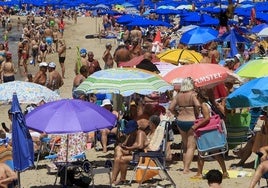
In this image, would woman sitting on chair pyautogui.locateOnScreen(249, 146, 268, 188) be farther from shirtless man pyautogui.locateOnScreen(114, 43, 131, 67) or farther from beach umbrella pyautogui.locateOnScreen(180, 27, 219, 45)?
beach umbrella pyautogui.locateOnScreen(180, 27, 219, 45)

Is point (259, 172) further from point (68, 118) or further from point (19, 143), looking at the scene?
point (19, 143)

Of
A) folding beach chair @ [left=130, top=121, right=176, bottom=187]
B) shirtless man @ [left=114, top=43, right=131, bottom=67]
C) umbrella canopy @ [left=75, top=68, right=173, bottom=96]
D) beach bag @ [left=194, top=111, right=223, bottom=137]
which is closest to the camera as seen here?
folding beach chair @ [left=130, top=121, right=176, bottom=187]

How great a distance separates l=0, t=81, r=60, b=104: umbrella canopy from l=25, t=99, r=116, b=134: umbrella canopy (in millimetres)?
1646

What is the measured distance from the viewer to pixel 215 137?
8.89 metres

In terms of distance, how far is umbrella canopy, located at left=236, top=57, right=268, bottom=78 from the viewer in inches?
403

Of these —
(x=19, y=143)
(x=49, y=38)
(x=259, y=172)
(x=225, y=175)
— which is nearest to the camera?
(x=259, y=172)

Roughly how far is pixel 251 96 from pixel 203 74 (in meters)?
1.51

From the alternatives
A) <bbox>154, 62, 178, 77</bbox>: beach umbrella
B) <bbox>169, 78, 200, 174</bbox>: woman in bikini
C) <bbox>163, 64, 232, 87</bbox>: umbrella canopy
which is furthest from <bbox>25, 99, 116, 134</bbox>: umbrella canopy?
<bbox>154, 62, 178, 77</bbox>: beach umbrella

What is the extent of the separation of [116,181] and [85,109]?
1232mm

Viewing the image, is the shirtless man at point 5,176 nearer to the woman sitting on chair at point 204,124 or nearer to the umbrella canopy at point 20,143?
the umbrella canopy at point 20,143

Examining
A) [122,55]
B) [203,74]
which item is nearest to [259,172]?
[203,74]

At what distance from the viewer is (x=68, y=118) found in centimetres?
812

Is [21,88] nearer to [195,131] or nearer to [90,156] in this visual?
[90,156]

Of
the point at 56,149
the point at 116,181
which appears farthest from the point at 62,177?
the point at 56,149
